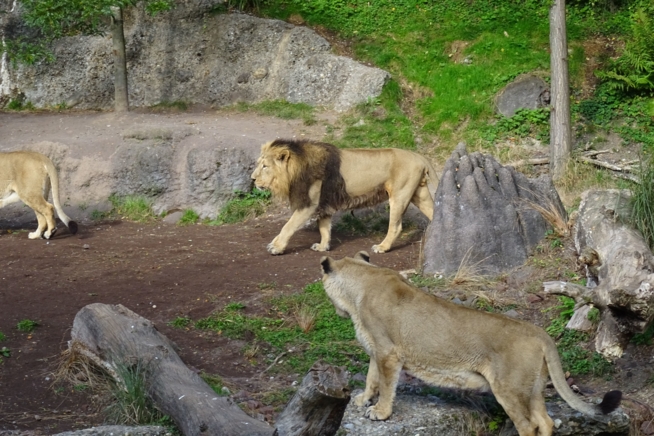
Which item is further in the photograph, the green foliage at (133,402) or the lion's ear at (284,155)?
the lion's ear at (284,155)

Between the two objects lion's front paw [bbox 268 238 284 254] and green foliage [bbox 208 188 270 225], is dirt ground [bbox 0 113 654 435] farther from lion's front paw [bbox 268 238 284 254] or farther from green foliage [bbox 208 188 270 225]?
green foliage [bbox 208 188 270 225]

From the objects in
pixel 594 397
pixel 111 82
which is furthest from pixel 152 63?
pixel 594 397

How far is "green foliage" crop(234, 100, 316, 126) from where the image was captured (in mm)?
17969

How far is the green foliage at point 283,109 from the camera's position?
59.0 ft

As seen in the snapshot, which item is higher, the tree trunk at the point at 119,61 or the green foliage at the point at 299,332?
the tree trunk at the point at 119,61

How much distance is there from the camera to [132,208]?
15.5 metres

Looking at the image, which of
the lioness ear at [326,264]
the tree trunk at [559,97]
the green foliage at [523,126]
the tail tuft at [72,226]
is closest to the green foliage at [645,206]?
the lioness ear at [326,264]

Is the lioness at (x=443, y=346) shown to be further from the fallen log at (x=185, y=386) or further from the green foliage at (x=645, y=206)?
the green foliage at (x=645, y=206)

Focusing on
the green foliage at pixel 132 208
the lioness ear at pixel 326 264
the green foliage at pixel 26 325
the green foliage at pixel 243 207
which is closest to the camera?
the lioness ear at pixel 326 264

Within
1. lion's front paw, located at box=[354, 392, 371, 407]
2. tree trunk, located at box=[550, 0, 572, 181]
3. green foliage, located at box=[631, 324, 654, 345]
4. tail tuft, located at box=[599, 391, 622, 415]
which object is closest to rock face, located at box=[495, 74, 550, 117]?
tree trunk, located at box=[550, 0, 572, 181]

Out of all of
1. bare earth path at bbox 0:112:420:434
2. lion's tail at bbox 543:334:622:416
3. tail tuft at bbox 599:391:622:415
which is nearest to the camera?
tail tuft at bbox 599:391:622:415

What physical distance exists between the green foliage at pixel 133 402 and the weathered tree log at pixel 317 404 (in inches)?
75.6

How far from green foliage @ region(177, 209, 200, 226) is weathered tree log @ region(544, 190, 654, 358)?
24.4 feet

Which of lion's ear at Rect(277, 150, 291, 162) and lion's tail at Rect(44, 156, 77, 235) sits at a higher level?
lion's ear at Rect(277, 150, 291, 162)
